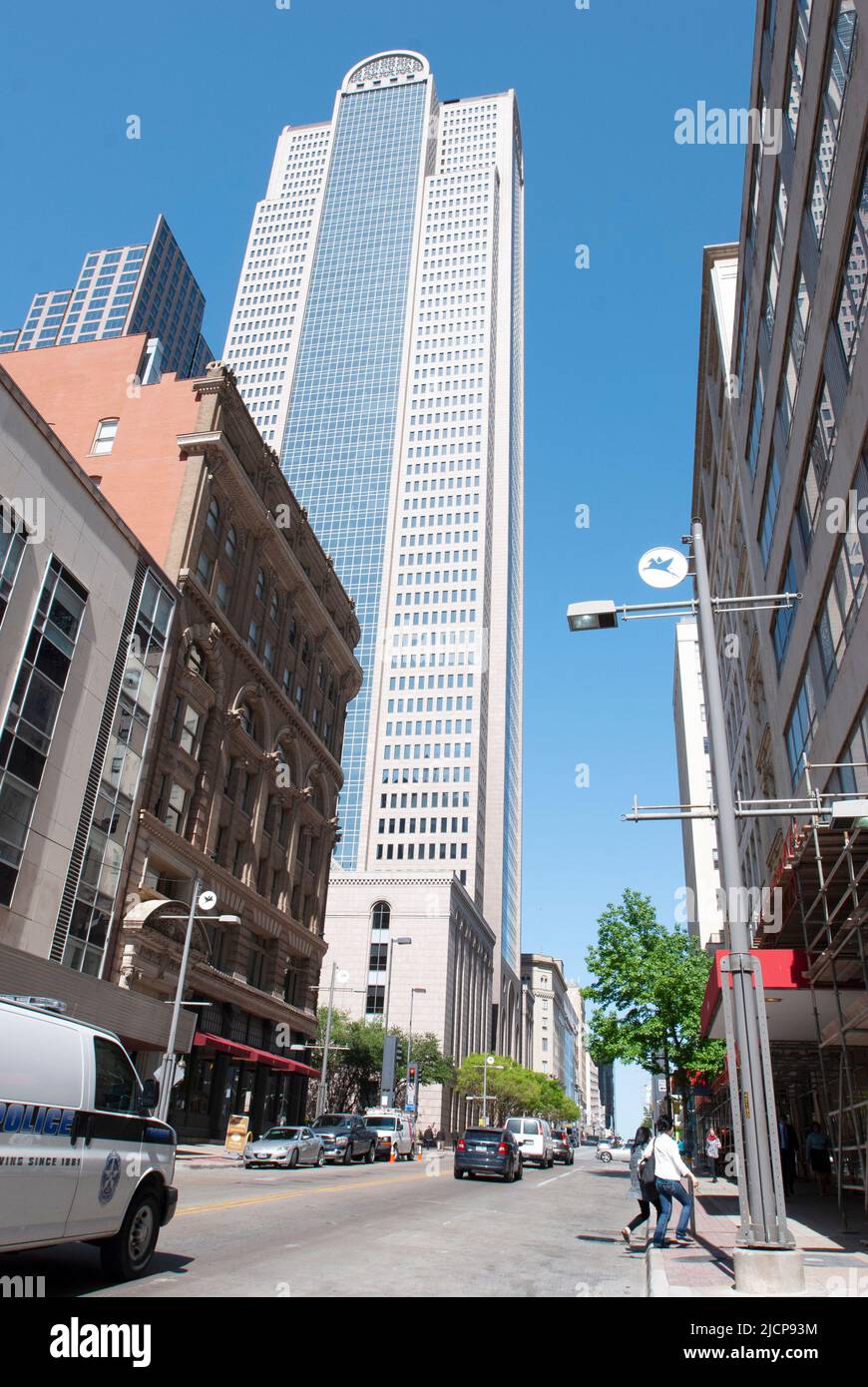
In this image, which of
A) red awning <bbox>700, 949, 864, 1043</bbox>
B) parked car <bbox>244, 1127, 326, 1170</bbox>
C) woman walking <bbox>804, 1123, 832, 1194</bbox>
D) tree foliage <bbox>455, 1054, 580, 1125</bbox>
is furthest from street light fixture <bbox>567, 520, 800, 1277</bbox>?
tree foliage <bbox>455, 1054, 580, 1125</bbox>

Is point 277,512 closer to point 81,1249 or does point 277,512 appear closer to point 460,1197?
point 460,1197

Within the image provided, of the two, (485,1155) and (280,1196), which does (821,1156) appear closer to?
(485,1155)

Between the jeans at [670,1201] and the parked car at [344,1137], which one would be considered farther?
the parked car at [344,1137]

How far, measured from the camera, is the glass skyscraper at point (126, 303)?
158000mm

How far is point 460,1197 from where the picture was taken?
2034 centimetres

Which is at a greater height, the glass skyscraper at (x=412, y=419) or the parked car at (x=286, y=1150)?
the glass skyscraper at (x=412, y=419)

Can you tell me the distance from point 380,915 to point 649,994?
57.4 metres

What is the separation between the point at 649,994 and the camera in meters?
40.2

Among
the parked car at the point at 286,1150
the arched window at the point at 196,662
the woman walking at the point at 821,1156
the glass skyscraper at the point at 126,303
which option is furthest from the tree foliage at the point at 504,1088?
the glass skyscraper at the point at 126,303

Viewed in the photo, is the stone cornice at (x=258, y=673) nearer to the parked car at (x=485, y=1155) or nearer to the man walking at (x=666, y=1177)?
the parked car at (x=485, y=1155)

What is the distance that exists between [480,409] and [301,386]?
29672 millimetres

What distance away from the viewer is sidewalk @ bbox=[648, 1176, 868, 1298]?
843 centimetres

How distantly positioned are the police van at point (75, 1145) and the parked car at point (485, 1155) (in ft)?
69.0

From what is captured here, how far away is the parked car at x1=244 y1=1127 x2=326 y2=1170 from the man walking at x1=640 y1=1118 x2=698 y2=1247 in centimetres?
1733
